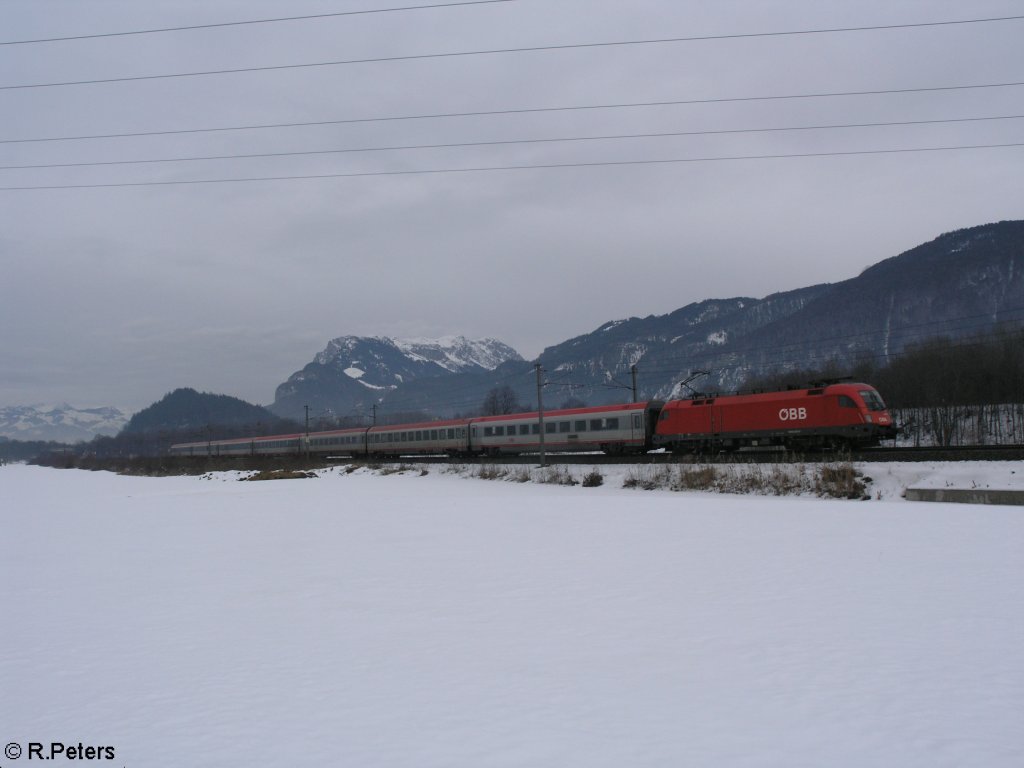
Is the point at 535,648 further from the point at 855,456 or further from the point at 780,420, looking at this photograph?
the point at 780,420

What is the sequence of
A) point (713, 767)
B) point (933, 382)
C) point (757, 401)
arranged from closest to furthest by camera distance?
point (713, 767) → point (757, 401) → point (933, 382)

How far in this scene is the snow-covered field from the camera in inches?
244

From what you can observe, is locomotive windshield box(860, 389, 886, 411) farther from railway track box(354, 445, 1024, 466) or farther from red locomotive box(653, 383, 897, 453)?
railway track box(354, 445, 1024, 466)

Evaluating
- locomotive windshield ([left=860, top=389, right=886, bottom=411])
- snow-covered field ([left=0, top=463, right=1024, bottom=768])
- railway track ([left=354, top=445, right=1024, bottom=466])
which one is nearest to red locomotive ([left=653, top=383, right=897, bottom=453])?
locomotive windshield ([left=860, top=389, right=886, bottom=411])

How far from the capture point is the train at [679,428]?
Answer: 33.6 meters

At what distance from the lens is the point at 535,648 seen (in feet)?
28.9

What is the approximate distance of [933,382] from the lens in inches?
3226

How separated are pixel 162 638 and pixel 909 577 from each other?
11540 millimetres

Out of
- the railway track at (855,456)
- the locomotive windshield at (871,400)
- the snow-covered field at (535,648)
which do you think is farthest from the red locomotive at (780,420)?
the snow-covered field at (535,648)

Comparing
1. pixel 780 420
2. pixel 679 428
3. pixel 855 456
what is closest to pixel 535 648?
pixel 855 456

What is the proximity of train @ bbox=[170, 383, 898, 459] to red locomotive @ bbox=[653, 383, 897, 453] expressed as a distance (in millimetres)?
45

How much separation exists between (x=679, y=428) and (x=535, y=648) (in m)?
Result: 33.5

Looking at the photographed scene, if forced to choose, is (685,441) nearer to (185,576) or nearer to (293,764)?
(185,576)

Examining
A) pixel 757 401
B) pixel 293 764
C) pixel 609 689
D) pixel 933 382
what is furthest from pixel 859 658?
pixel 933 382
